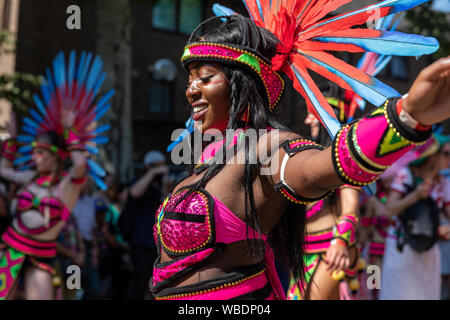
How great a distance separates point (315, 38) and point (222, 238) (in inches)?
32.4

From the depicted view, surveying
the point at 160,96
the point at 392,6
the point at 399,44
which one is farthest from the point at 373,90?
the point at 160,96

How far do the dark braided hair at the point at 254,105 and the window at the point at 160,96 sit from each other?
482 inches

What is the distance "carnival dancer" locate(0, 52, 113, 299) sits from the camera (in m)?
3.98

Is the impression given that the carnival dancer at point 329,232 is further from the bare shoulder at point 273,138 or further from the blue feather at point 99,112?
the blue feather at point 99,112

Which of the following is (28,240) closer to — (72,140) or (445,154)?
(72,140)

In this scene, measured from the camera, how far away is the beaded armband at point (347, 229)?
2750mm

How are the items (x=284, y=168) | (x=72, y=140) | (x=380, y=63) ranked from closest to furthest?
(x=284, y=168), (x=380, y=63), (x=72, y=140)

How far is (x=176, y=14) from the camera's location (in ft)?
44.5

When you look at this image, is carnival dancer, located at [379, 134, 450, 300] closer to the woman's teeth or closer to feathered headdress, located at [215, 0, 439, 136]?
feathered headdress, located at [215, 0, 439, 136]

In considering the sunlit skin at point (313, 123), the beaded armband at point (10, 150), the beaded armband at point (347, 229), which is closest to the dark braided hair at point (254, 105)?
the beaded armband at point (347, 229)

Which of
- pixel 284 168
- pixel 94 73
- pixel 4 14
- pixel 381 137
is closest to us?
pixel 381 137

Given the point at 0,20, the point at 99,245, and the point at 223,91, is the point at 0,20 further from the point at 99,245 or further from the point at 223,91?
the point at 223,91

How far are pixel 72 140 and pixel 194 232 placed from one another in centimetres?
286
